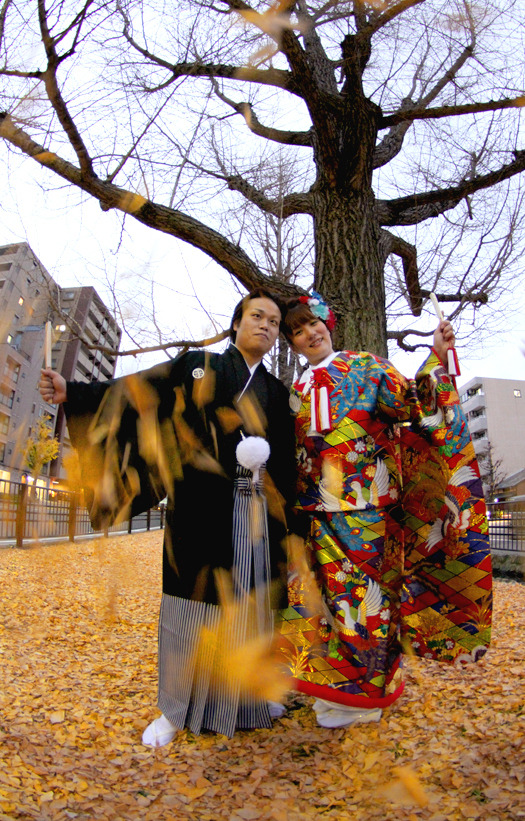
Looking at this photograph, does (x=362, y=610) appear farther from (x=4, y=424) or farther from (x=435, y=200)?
(x=435, y=200)

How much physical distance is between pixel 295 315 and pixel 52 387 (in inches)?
47.6

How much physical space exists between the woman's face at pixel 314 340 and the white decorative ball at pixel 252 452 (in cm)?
61

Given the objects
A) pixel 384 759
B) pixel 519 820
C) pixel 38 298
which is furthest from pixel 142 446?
pixel 38 298

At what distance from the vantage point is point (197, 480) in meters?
2.46

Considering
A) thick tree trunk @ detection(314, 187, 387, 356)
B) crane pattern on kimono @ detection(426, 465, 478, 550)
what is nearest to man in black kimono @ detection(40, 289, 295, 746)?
crane pattern on kimono @ detection(426, 465, 478, 550)

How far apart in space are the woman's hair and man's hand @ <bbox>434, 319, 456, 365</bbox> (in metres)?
0.59

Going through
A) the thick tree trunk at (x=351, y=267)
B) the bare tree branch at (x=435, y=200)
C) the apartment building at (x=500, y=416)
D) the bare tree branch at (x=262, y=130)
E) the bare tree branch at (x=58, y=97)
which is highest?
the apartment building at (x=500, y=416)

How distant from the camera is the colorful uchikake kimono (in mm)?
2402

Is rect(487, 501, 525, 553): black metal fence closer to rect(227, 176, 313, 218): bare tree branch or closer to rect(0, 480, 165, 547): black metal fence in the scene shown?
rect(227, 176, 313, 218): bare tree branch

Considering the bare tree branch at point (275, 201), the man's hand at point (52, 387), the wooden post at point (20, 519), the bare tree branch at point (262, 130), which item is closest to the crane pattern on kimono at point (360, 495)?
the man's hand at point (52, 387)

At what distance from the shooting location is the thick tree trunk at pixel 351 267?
3.90 m

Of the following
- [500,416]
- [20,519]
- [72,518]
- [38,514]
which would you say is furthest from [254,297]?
[500,416]

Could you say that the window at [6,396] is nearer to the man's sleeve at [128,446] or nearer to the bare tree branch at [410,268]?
the man's sleeve at [128,446]

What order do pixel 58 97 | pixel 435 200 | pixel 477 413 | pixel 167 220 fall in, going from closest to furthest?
pixel 58 97, pixel 167 220, pixel 435 200, pixel 477 413
